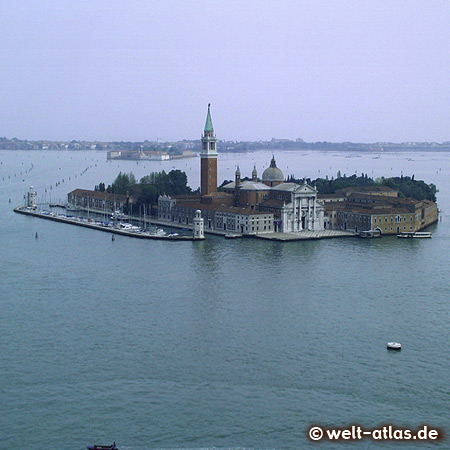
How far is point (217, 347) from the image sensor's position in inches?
436

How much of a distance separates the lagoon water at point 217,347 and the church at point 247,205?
4184 millimetres

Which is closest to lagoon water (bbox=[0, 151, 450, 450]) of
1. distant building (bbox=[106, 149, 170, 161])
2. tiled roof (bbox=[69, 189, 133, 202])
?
tiled roof (bbox=[69, 189, 133, 202])

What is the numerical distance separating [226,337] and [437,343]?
3.01 metres

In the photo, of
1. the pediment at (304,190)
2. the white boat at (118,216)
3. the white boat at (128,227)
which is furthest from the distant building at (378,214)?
the white boat at (118,216)

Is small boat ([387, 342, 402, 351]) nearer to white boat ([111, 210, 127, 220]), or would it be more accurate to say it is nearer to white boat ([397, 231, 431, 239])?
white boat ([397, 231, 431, 239])

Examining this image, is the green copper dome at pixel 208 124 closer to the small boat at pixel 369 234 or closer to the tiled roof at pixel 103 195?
the tiled roof at pixel 103 195

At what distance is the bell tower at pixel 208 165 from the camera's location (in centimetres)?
2644

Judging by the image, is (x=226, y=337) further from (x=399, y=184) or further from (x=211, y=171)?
(x=399, y=184)

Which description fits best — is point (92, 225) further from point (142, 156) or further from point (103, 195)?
point (142, 156)

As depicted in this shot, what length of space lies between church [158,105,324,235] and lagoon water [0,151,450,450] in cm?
418

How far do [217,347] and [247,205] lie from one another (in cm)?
1438

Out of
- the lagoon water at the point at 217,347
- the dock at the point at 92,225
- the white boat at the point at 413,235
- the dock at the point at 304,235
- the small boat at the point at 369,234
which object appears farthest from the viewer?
the white boat at the point at 413,235

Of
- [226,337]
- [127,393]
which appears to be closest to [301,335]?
[226,337]

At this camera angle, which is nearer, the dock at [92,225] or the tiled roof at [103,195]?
the dock at [92,225]
